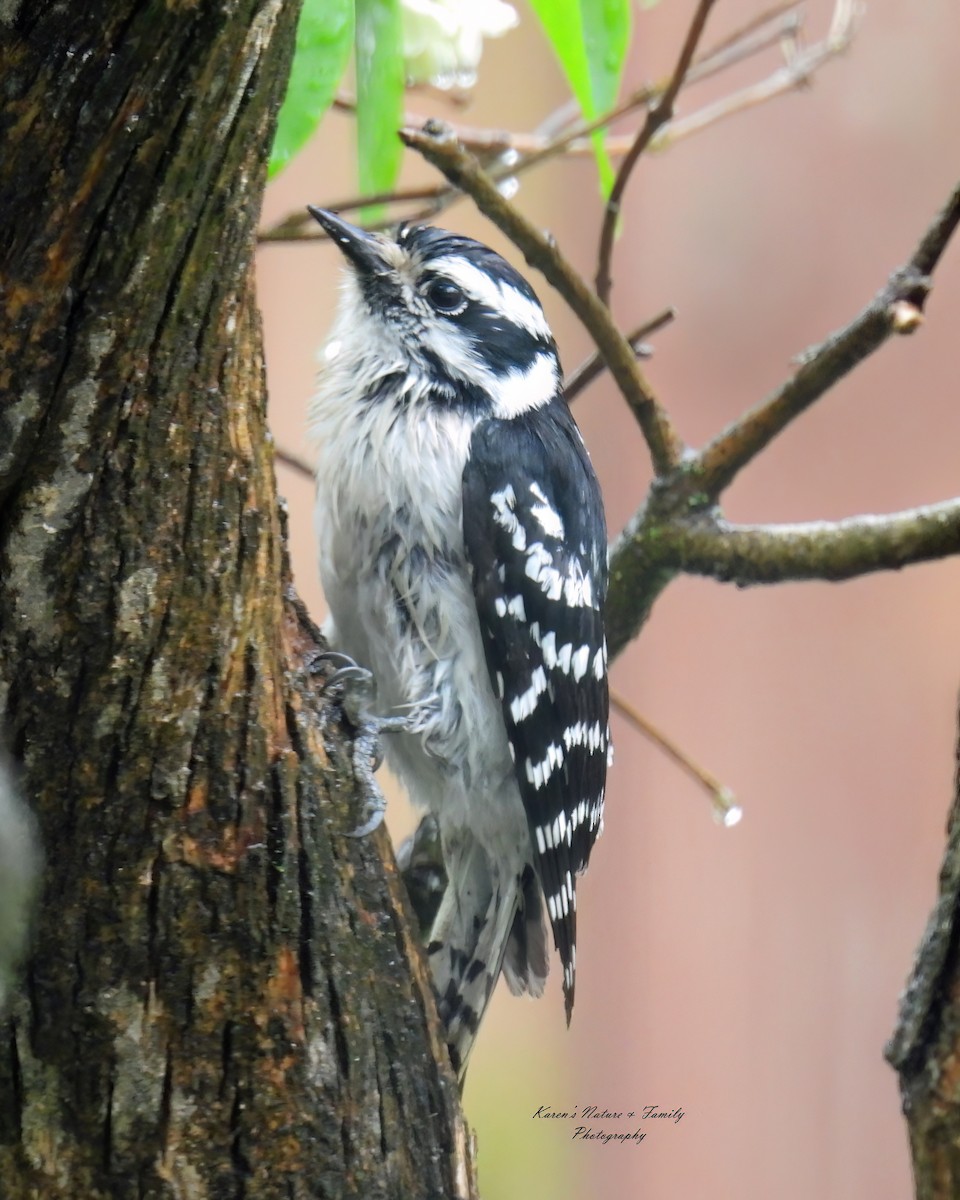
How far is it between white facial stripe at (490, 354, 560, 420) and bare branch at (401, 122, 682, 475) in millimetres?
140

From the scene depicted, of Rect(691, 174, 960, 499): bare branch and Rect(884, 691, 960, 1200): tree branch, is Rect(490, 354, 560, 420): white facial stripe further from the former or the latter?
Rect(884, 691, 960, 1200): tree branch

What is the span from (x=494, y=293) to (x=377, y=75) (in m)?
0.59

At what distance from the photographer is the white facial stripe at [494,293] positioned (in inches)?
67.1

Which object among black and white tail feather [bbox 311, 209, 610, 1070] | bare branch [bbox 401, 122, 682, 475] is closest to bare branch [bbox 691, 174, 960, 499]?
bare branch [bbox 401, 122, 682, 475]

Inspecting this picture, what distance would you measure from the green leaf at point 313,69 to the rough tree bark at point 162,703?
0.48 ft

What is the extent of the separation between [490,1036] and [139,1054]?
1859 millimetres

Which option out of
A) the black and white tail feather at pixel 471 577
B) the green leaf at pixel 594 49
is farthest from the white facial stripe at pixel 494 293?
the green leaf at pixel 594 49

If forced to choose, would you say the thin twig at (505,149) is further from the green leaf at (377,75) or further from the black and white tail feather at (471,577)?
the green leaf at (377,75)

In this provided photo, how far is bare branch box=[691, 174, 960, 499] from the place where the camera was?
1370mm

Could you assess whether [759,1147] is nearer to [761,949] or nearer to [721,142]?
[761,949]

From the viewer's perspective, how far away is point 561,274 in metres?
1.54

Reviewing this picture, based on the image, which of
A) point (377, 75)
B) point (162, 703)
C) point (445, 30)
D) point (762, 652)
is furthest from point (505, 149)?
point (762, 652)

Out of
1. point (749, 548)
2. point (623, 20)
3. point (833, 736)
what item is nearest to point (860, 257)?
point (833, 736)

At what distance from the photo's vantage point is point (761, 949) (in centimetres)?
265
